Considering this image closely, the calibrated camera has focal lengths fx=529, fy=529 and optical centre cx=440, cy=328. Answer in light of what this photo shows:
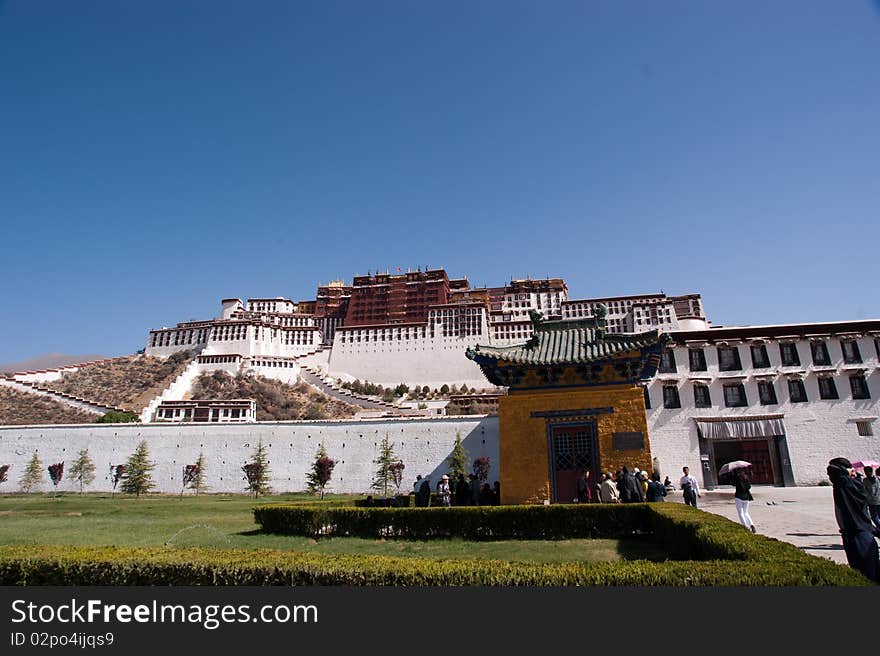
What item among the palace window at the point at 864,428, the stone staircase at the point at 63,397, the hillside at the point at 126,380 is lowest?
the palace window at the point at 864,428

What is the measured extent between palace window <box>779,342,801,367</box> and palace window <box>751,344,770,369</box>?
0.68 meters

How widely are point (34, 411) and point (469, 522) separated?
49775 millimetres

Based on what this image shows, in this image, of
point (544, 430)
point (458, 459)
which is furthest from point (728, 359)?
point (544, 430)

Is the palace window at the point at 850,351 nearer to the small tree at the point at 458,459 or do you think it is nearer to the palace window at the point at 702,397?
the palace window at the point at 702,397

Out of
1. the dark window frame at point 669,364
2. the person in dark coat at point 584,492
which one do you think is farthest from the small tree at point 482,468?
the person in dark coat at point 584,492

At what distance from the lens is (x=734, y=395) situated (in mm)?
26250

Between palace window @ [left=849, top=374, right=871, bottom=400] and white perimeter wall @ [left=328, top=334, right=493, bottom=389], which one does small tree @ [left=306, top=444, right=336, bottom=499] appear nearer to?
palace window @ [left=849, top=374, right=871, bottom=400]

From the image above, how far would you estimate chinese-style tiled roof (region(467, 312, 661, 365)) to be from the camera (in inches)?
546

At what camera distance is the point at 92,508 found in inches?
776

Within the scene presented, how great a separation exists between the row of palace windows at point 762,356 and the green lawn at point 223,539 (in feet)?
61.2

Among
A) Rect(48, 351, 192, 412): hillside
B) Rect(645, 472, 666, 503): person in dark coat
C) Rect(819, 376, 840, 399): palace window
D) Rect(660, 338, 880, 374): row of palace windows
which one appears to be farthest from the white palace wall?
Rect(48, 351, 192, 412): hillside

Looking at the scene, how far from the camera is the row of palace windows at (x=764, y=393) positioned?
2512 centimetres

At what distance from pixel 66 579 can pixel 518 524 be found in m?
7.38

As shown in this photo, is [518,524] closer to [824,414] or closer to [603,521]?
[603,521]
